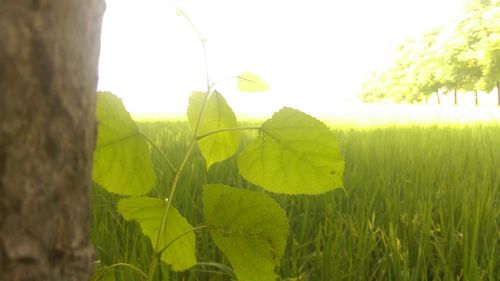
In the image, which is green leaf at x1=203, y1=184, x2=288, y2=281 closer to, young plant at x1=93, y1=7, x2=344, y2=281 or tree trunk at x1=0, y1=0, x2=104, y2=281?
young plant at x1=93, y1=7, x2=344, y2=281

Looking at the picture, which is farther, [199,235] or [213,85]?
[199,235]

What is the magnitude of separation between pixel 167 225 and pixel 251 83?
0.58 ft

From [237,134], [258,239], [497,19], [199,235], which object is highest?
[497,19]

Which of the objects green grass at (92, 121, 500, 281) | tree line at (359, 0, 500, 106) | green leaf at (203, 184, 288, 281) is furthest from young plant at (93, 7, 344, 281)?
tree line at (359, 0, 500, 106)

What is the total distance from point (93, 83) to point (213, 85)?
181 millimetres

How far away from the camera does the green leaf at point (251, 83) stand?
1.80ft

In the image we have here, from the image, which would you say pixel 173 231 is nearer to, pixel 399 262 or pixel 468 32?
pixel 399 262

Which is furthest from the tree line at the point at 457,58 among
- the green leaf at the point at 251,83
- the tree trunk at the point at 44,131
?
the tree trunk at the point at 44,131

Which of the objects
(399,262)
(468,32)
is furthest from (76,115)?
(468,32)

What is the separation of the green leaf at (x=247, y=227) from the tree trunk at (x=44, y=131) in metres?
0.20

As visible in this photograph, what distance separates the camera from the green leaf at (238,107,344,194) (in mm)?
505

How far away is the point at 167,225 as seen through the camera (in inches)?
21.3

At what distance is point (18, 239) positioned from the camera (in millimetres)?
294

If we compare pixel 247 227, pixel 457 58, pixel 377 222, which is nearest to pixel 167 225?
pixel 247 227
